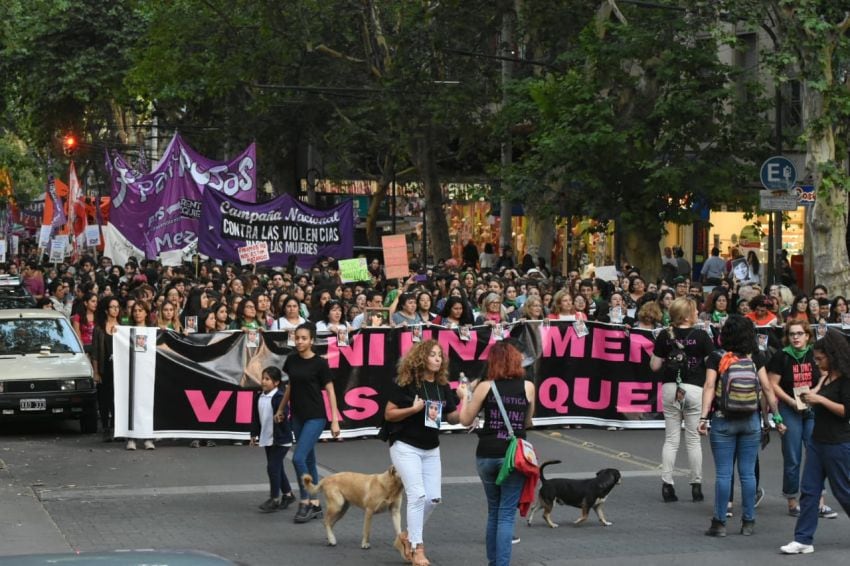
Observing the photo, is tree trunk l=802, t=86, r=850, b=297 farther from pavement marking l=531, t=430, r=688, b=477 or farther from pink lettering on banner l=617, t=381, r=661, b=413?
pavement marking l=531, t=430, r=688, b=477

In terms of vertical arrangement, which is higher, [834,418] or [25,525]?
[834,418]

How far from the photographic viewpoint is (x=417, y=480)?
925 centimetres

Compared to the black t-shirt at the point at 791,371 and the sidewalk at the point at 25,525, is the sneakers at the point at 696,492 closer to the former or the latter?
the black t-shirt at the point at 791,371

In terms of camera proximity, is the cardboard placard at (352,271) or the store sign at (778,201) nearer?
the store sign at (778,201)

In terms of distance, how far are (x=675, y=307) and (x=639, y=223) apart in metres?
15.1

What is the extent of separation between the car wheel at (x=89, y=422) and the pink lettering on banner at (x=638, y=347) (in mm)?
6053

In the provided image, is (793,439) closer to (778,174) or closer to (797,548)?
(797,548)

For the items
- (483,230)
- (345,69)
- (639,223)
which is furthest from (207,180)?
(483,230)

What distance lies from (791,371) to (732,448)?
0.91 meters

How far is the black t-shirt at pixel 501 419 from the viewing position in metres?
8.62

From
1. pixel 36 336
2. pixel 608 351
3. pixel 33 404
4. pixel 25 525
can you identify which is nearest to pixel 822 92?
pixel 608 351

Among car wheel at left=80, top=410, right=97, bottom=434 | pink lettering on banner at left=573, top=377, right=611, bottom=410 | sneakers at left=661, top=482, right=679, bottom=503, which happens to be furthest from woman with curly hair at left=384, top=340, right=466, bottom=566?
car wheel at left=80, top=410, right=97, bottom=434

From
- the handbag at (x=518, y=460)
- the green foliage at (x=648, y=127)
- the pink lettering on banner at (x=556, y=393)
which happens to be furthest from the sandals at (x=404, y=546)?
the green foliage at (x=648, y=127)

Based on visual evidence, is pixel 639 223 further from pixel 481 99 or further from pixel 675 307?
pixel 675 307
